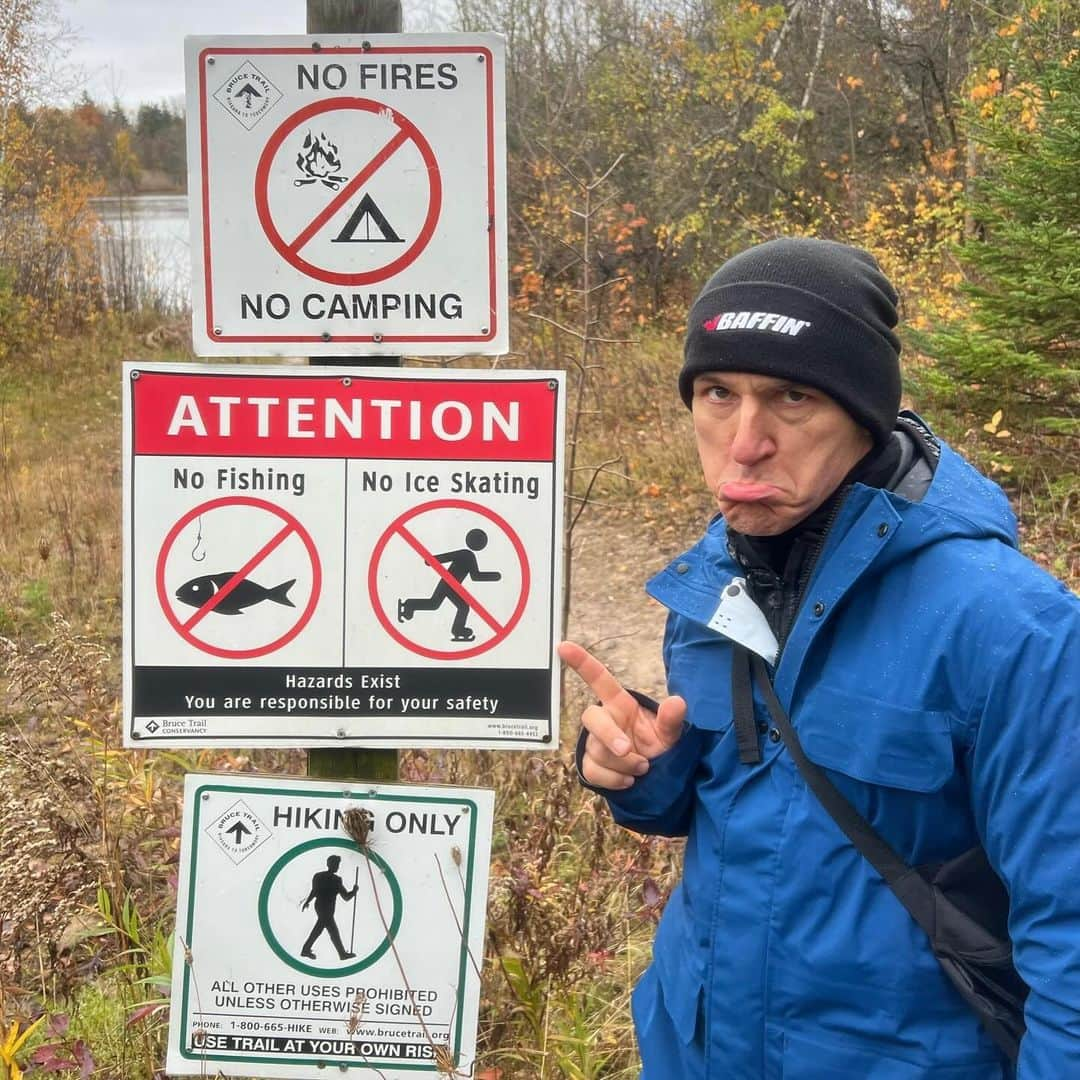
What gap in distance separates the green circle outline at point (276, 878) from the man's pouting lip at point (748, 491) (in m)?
0.93

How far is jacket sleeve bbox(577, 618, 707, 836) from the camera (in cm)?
169

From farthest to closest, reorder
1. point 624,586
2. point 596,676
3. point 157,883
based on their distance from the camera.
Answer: point 624,586 → point 157,883 → point 596,676

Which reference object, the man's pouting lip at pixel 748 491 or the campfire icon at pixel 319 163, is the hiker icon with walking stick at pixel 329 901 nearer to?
the man's pouting lip at pixel 748 491

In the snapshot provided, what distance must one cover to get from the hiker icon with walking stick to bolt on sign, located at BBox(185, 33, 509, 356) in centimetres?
92

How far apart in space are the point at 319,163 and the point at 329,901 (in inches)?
50.2

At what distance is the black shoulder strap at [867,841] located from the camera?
137cm

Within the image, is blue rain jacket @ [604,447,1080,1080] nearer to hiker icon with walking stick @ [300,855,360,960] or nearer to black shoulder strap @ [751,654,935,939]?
black shoulder strap @ [751,654,935,939]

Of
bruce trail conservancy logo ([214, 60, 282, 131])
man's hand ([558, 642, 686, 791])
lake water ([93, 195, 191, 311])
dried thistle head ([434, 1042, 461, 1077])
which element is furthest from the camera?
lake water ([93, 195, 191, 311])

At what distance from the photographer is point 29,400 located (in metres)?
14.5

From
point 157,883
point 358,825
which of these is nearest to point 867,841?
point 358,825

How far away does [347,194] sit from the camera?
1796mm

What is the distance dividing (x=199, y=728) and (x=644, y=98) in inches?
636

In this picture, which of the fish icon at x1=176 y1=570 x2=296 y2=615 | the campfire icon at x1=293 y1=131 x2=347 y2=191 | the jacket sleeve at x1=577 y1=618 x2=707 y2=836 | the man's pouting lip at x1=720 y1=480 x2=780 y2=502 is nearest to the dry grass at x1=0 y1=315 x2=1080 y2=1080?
the jacket sleeve at x1=577 y1=618 x2=707 y2=836

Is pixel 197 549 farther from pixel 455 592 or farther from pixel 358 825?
pixel 358 825
